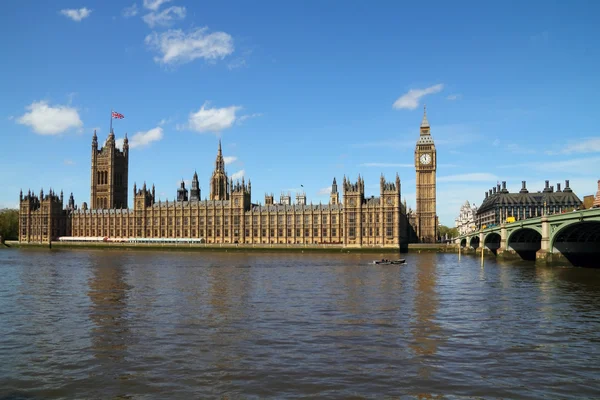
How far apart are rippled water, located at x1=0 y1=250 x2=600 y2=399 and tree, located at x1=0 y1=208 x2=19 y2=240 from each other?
161 metres

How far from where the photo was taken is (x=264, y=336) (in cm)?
2441

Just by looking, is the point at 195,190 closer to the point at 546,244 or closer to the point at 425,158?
the point at 425,158

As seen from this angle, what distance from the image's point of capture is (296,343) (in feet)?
75.0

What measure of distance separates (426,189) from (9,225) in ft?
464

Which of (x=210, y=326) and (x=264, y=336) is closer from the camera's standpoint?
(x=264, y=336)

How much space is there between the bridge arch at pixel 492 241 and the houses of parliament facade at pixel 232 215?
69.8 feet

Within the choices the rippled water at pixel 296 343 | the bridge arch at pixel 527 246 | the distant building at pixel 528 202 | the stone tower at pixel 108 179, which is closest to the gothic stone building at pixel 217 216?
the stone tower at pixel 108 179

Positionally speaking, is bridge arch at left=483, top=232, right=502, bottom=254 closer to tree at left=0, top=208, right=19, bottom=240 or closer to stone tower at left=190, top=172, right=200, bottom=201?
stone tower at left=190, top=172, right=200, bottom=201

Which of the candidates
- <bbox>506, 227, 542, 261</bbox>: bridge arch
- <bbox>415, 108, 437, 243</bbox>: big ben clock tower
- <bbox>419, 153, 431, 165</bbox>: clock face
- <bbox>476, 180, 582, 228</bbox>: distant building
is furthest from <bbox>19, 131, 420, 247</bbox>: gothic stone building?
<bbox>476, 180, 582, 228</bbox>: distant building

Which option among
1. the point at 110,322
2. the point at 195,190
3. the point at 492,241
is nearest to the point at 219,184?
the point at 195,190

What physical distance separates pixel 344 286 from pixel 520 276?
23.6 metres

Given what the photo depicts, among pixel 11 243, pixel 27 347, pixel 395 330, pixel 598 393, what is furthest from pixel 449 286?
pixel 11 243

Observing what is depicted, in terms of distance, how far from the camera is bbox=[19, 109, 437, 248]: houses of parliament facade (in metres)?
133

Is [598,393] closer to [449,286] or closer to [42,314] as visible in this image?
[42,314]
